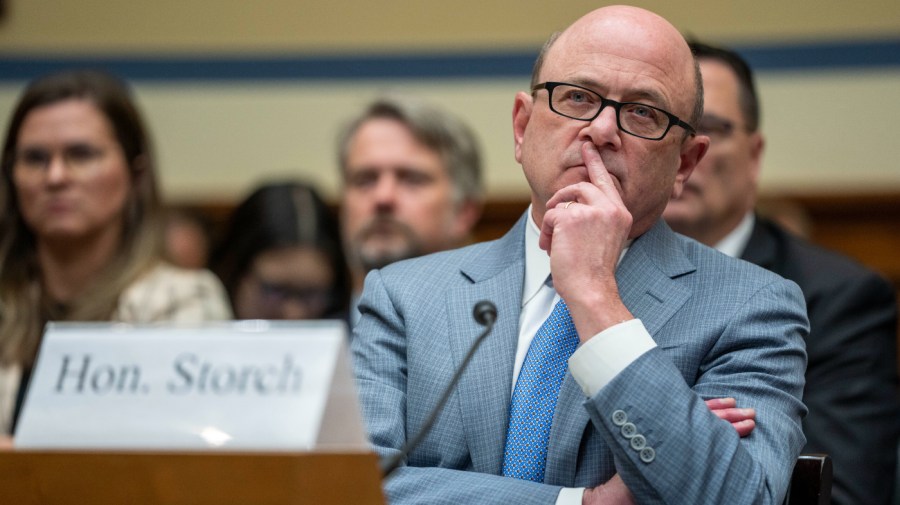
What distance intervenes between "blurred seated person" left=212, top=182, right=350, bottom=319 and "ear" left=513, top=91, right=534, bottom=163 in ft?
6.28

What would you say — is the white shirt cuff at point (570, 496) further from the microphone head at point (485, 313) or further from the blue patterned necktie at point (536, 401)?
the microphone head at point (485, 313)

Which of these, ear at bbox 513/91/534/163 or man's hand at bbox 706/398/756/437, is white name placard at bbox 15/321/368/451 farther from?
ear at bbox 513/91/534/163

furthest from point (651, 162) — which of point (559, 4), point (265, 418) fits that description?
point (559, 4)

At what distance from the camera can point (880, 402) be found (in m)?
2.98

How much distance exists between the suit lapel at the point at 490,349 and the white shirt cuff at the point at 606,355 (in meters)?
0.20

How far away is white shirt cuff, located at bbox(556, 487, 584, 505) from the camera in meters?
1.83

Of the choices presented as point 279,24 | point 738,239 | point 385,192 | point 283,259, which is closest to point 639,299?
point 738,239

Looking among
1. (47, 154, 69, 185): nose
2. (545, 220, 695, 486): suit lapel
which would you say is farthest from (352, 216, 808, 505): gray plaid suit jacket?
(47, 154, 69, 185): nose

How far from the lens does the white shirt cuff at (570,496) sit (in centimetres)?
183

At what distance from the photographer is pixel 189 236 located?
571 centimetres

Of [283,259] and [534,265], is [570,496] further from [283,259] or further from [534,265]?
[283,259]

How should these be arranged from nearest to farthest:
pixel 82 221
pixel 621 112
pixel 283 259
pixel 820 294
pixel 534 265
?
1. pixel 621 112
2. pixel 534 265
3. pixel 820 294
4. pixel 82 221
5. pixel 283 259

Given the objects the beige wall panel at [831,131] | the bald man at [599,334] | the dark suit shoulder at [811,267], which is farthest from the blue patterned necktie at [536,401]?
the beige wall panel at [831,131]

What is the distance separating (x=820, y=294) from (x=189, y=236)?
341 centimetres
